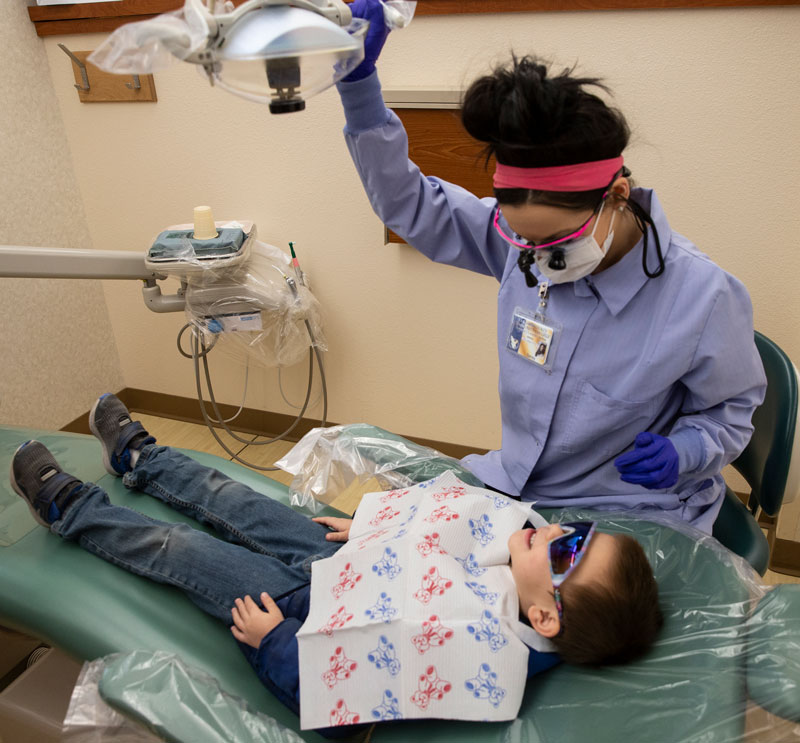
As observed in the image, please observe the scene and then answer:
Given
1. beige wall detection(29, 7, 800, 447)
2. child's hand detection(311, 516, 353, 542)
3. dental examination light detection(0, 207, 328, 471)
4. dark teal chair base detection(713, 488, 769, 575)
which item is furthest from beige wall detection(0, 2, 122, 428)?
dark teal chair base detection(713, 488, 769, 575)

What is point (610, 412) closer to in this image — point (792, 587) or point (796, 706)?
point (792, 587)

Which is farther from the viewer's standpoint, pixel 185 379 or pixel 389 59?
pixel 185 379

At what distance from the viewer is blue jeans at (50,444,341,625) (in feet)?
4.15

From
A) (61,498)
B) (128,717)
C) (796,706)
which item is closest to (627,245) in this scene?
(796,706)

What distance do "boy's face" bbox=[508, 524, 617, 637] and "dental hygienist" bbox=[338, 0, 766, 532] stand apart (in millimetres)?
152

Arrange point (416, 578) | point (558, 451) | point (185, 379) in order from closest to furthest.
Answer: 1. point (416, 578)
2. point (558, 451)
3. point (185, 379)

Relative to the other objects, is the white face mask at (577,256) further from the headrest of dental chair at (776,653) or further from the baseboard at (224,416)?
the baseboard at (224,416)

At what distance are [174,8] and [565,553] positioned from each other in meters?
1.99

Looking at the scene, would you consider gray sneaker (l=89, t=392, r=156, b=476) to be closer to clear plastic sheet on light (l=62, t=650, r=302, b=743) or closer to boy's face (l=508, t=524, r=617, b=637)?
clear plastic sheet on light (l=62, t=650, r=302, b=743)

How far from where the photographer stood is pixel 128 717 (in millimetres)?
971

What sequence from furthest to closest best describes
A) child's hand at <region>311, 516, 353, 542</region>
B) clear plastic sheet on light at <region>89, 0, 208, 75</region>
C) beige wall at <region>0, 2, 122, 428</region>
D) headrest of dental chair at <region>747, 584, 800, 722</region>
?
beige wall at <region>0, 2, 122, 428</region> → child's hand at <region>311, 516, 353, 542</region> → headrest of dental chair at <region>747, 584, 800, 722</region> → clear plastic sheet on light at <region>89, 0, 208, 75</region>

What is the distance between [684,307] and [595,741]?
0.66m

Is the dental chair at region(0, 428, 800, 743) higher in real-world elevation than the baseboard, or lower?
higher

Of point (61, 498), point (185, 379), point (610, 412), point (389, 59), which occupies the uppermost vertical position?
point (389, 59)
